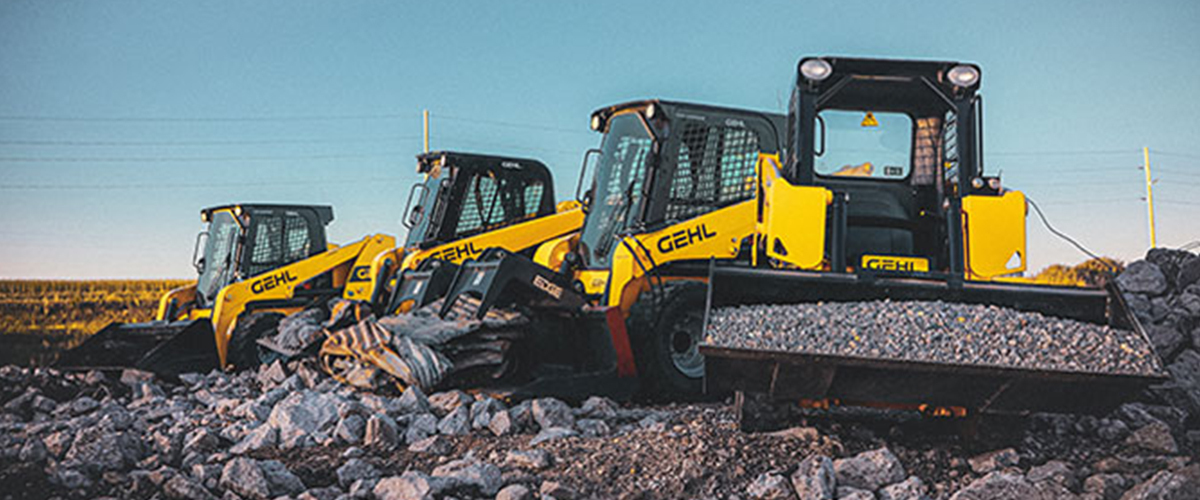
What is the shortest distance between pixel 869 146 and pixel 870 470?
9.25ft

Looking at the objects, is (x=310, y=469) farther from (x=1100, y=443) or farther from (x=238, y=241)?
(x=238, y=241)

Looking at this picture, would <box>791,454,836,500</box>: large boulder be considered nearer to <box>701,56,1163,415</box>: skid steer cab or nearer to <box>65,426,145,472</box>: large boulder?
<box>701,56,1163,415</box>: skid steer cab

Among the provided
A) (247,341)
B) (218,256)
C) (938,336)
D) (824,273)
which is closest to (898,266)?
(824,273)

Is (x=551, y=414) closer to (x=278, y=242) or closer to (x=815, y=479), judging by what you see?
(x=815, y=479)

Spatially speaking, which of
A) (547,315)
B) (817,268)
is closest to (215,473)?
(547,315)

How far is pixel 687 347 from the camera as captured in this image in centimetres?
736

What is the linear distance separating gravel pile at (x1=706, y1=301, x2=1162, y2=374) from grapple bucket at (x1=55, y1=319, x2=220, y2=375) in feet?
24.5

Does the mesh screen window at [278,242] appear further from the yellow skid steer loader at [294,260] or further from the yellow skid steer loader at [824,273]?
the yellow skid steer loader at [824,273]

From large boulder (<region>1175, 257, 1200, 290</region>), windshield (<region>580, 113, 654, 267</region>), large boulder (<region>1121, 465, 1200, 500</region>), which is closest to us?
large boulder (<region>1121, 465, 1200, 500</region>)

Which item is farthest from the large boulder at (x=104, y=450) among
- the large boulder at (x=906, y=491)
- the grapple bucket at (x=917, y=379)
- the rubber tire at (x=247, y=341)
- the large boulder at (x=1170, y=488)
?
the rubber tire at (x=247, y=341)

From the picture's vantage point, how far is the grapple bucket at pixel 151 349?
10.5 metres

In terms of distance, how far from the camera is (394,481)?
4.60 m

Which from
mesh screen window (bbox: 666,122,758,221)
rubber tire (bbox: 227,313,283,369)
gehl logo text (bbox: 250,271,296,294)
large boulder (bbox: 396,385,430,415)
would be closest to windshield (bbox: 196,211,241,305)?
gehl logo text (bbox: 250,271,296,294)

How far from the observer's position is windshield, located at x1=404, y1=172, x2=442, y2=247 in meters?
11.2
